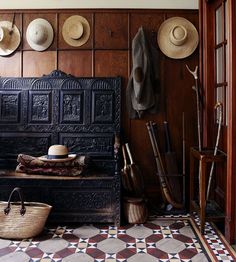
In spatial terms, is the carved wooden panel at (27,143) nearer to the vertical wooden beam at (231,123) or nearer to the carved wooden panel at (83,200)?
the carved wooden panel at (83,200)

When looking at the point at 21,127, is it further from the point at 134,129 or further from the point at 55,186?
the point at 134,129

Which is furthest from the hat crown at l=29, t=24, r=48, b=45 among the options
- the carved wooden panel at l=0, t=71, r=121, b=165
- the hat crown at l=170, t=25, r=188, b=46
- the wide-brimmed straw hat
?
the hat crown at l=170, t=25, r=188, b=46

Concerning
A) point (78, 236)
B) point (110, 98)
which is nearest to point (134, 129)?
point (110, 98)

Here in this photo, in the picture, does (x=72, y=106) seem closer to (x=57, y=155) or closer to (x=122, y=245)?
(x=57, y=155)

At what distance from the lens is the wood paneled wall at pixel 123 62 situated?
366cm

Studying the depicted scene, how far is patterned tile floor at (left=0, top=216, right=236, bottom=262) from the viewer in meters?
2.47

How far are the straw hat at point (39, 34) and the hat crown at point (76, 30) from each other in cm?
24

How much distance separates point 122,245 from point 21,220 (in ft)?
3.04

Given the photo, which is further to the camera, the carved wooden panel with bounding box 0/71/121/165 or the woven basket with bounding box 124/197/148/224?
the carved wooden panel with bounding box 0/71/121/165

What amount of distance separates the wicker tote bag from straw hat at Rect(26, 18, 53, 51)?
175 centimetres

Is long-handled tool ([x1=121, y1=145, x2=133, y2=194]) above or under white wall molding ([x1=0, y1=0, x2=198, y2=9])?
under

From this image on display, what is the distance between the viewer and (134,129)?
146 inches

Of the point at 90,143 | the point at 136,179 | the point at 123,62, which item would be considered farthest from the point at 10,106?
the point at 136,179

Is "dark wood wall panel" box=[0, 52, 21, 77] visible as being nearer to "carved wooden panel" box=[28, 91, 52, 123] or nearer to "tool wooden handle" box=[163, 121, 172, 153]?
"carved wooden panel" box=[28, 91, 52, 123]
